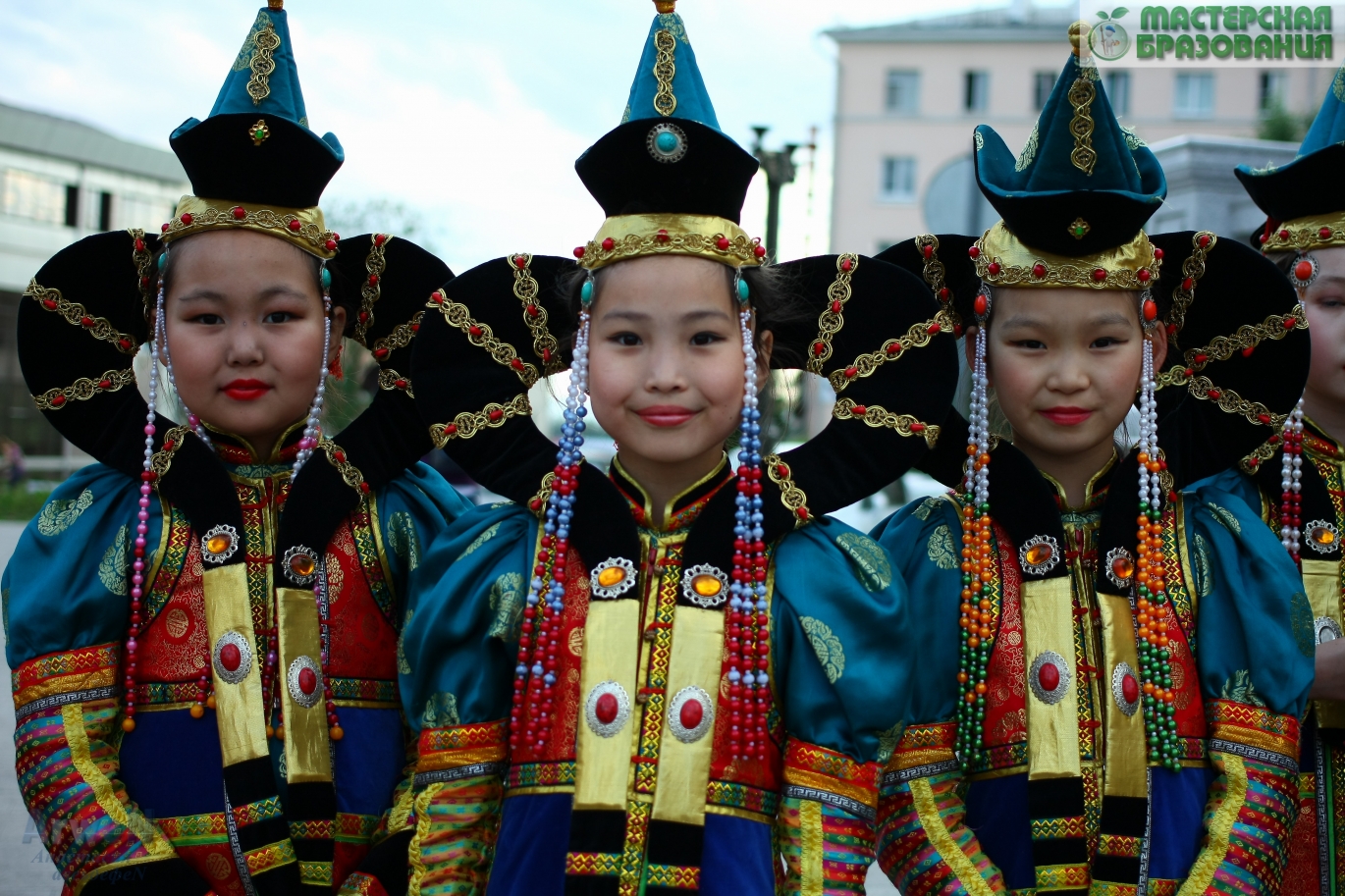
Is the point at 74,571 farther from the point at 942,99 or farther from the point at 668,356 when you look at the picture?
the point at 942,99

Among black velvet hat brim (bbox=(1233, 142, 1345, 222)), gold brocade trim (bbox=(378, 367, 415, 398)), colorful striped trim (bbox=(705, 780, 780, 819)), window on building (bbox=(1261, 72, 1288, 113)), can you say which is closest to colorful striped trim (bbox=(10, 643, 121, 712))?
gold brocade trim (bbox=(378, 367, 415, 398))

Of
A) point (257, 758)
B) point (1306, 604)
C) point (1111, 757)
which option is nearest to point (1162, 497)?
point (1306, 604)

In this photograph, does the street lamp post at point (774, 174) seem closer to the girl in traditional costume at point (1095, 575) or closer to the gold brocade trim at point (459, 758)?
the girl in traditional costume at point (1095, 575)

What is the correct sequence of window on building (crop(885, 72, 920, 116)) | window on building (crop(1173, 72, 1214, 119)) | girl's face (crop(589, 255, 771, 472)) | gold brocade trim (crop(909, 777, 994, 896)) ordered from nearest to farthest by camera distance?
gold brocade trim (crop(909, 777, 994, 896))
girl's face (crop(589, 255, 771, 472))
window on building (crop(1173, 72, 1214, 119))
window on building (crop(885, 72, 920, 116))

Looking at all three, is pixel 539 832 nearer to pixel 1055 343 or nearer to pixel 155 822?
pixel 155 822

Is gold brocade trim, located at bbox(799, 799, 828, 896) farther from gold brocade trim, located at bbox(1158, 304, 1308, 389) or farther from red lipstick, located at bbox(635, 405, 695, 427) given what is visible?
gold brocade trim, located at bbox(1158, 304, 1308, 389)

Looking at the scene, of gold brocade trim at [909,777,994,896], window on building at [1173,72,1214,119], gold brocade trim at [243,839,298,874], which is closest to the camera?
gold brocade trim at [909,777,994,896]

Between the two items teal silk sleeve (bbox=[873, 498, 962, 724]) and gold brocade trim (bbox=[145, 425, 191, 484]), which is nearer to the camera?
teal silk sleeve (bbox=[873, 498, 962, 724])

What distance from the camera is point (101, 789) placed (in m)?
2.41

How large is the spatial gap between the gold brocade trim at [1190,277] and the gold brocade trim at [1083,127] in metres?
0.33

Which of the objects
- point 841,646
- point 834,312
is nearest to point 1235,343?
point 834,312

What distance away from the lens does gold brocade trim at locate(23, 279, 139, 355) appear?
2.68m

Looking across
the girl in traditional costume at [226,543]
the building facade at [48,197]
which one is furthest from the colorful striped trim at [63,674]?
the building facade at [48,197]

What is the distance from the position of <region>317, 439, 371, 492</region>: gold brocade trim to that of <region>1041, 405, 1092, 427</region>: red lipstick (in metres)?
1.42
